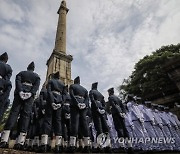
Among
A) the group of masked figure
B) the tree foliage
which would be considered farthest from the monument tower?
the group of masked figure

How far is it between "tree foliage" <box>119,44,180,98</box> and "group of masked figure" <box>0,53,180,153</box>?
10.6 meters

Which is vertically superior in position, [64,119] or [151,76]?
[151,76]

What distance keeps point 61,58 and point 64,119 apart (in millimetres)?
26092

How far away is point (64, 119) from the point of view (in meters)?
7.09

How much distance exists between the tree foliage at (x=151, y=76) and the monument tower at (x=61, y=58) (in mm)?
10826

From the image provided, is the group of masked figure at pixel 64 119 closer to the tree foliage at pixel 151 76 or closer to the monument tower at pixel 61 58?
the tree foliage at pixel 151 76

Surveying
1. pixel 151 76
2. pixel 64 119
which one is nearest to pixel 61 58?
pixel 151 76

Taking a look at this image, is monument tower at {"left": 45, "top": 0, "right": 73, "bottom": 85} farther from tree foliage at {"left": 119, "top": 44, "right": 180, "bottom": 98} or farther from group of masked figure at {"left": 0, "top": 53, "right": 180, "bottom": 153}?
group of masked figure at {"left": 0, "top": 53, "right": 180, "bottom": 153}

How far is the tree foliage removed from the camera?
2008cm

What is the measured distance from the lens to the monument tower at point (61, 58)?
30.8 metres

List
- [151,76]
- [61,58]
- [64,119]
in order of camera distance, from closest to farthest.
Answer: [64,119]
[151,76]
[61,58]

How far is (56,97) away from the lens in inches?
242

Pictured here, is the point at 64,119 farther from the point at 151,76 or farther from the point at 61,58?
the point at 61,58

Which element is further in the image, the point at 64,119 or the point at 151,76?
the point at 151,76
